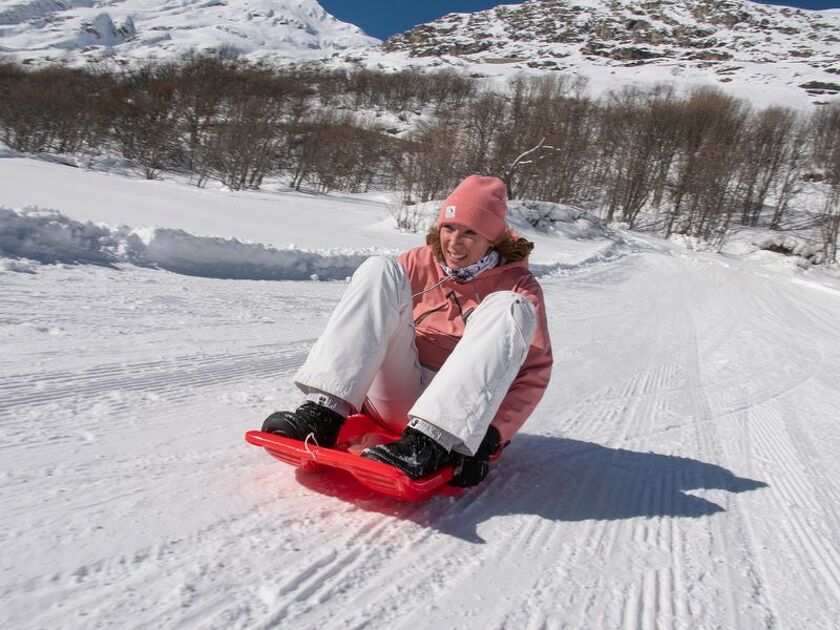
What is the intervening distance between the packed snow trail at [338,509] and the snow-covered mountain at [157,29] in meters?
55.9

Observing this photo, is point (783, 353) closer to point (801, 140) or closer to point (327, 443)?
point (327, 443)

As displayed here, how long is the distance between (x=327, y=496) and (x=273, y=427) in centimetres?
22

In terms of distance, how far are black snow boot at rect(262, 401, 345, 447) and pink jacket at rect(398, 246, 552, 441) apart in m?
0.50

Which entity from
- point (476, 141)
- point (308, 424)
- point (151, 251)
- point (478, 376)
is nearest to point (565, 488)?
point (478, 376)

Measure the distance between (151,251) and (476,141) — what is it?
2385cm

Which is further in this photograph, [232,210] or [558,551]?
[232,210]

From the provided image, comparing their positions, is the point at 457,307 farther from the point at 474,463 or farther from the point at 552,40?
the point at 552,40

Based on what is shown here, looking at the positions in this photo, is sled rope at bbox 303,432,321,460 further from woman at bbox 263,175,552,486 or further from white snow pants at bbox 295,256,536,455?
white snow pants at bbox 295,256,536,455

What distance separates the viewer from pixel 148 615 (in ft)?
3.08

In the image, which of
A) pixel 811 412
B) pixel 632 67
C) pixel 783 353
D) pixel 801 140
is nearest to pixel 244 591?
pixel 811 412

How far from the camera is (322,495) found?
4.89ft

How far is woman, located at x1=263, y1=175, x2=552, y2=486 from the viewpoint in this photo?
1.43 m

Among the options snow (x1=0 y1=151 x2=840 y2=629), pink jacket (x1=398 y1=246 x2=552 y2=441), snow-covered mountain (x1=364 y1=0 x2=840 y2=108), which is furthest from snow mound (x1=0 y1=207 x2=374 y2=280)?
snow-covered mountain (x1=364 y1=0 x2=840 y2=108)

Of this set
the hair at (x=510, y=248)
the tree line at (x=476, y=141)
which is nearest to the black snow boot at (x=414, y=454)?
the hair at (x=510, y=248)
